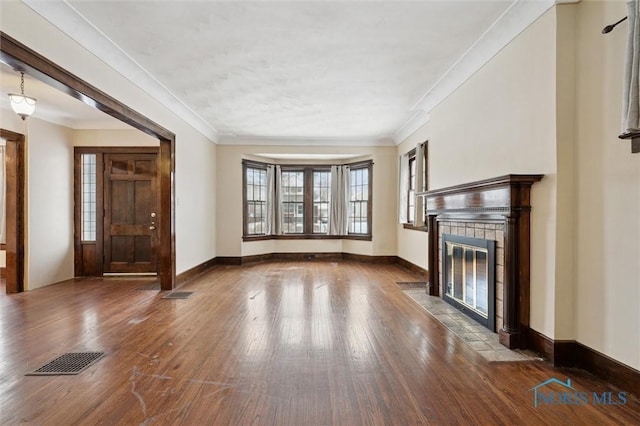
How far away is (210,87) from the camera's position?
463 centimetres

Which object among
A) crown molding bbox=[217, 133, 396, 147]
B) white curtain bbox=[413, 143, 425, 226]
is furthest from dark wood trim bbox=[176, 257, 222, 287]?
white curtain bbox=[413, 143, 425, 226]

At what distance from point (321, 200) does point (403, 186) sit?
2.49 metres

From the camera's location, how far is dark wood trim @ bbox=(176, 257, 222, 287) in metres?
5.54

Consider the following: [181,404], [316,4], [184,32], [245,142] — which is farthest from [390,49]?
[245,142]

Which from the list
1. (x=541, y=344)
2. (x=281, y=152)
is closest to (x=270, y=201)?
(x=281, y=152)

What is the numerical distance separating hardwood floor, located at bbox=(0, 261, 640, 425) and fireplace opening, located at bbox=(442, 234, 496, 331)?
0.46 meters

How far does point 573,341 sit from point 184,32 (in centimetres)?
430

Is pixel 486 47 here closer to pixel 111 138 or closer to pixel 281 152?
pixel 281 152

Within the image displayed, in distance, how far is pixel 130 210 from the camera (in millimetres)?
6230

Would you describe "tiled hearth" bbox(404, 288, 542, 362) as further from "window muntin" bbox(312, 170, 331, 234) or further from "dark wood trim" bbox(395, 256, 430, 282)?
"window muntin" bbox(312, 170, 331, 234)

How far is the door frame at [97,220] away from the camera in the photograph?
6121mm

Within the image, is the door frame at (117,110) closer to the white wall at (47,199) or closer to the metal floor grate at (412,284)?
the white wall at (47,199)

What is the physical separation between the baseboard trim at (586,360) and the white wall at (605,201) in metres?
0.06

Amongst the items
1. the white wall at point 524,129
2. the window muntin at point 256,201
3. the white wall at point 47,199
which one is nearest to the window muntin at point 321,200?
the window muntin at point 256,201
